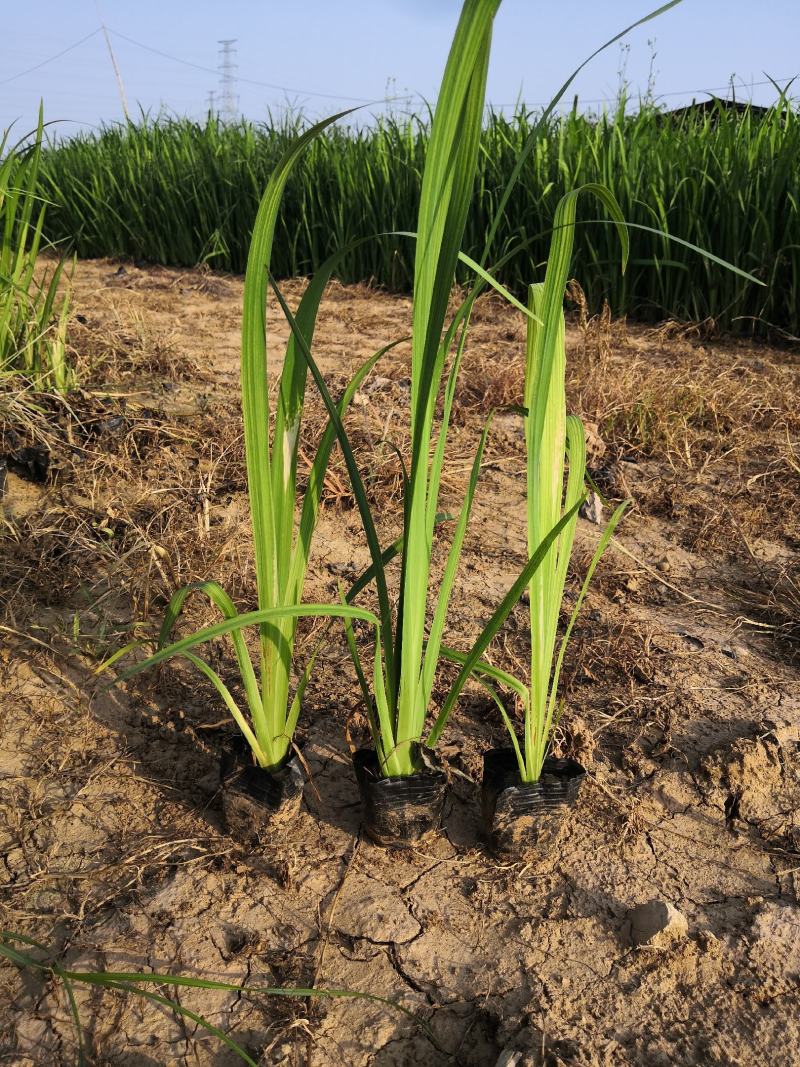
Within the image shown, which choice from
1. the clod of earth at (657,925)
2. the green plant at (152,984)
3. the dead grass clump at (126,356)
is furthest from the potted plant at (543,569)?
the dead grass clump at (126,356)

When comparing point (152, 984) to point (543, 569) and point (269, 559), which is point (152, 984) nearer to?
point (269, 559)

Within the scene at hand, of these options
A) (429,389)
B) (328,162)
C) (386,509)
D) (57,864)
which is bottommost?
(57,864)

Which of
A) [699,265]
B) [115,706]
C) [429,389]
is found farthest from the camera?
[699,265]

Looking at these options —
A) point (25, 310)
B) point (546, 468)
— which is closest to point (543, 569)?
point (546, 468)

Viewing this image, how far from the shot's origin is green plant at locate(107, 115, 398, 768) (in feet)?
3.05

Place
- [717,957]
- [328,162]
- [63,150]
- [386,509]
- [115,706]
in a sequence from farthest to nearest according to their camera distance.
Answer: [63,150] < [328,162] < [386,509] < [115,706] < [717,957]

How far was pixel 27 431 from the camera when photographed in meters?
2.08

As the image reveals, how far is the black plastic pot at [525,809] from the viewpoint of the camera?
3.67ft

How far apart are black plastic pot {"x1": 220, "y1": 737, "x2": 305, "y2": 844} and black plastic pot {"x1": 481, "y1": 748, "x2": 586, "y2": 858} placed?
10.7 inches

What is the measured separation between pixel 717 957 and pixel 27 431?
1.87 meters

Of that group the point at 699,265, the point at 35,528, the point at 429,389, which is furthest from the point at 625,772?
the point at 699,265

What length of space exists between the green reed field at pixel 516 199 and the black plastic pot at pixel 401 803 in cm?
176

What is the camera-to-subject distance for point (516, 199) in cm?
424

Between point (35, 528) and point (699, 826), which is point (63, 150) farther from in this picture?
point (699, 826)
